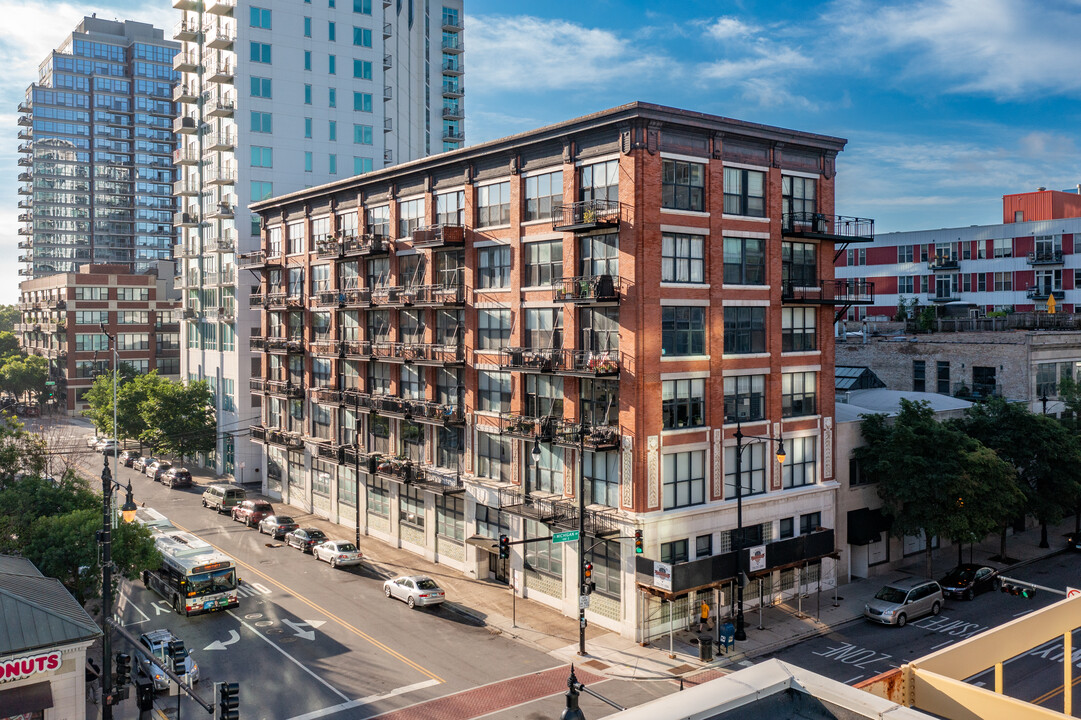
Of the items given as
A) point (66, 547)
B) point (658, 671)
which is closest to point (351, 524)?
point (66, 547)

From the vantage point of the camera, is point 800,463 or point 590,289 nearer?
point 590,289

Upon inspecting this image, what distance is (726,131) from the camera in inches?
1523

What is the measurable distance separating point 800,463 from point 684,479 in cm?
819

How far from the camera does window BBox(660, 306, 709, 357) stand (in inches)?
1474

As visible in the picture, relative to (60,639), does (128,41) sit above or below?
above

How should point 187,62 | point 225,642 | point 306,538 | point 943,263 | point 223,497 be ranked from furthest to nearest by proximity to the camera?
point 943,263, point 187,62, point 223,497, point 306,538, point 225,642

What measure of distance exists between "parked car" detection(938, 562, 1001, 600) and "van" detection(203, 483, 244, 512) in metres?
47.0

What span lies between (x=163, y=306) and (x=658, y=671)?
105 m

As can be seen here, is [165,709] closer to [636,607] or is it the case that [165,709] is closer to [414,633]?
[414,633]

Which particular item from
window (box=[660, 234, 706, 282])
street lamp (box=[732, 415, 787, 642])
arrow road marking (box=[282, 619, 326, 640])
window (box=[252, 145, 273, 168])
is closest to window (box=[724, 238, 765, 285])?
window (box=[660, 234, 706, 282])

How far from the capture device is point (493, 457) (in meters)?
44.8

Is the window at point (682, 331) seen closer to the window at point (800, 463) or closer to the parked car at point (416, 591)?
the window at point (800, 463)

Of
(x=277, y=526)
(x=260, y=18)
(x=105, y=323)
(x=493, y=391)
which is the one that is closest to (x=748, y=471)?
(x=493, y=391)

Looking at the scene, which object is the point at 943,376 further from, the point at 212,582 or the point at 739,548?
the point at 212,582
